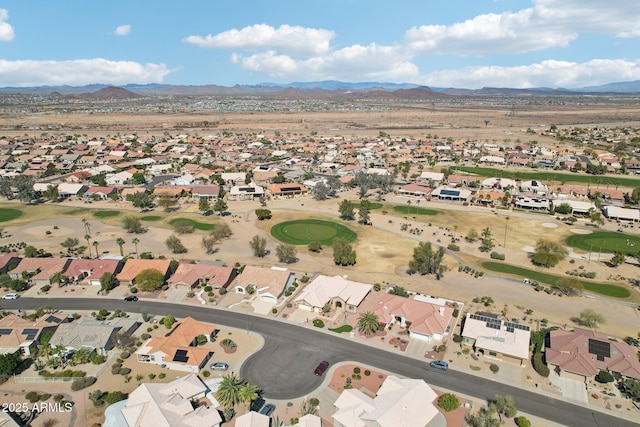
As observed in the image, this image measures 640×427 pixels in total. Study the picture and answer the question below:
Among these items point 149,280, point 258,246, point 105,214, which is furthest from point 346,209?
point 105,214

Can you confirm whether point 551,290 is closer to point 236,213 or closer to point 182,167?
point 236,213

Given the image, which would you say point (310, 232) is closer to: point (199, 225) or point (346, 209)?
point (346, 209)

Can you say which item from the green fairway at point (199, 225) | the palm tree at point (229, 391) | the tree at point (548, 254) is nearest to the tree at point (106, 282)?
the green fairway at point (199, 225)

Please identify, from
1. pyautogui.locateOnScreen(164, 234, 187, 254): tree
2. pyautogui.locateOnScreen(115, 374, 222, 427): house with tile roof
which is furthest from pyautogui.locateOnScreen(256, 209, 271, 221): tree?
pyautogui.locateOnScreen(115, 374, 222, 427): house with tile roof

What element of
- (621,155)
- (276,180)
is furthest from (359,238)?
(621,155)

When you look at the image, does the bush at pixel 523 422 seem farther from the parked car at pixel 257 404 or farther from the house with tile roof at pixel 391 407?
the parked car at pixel 257 404
